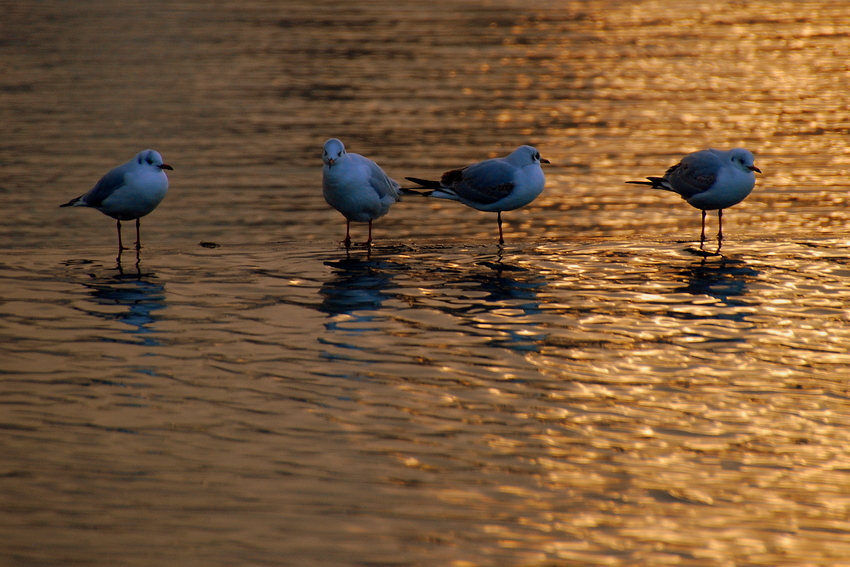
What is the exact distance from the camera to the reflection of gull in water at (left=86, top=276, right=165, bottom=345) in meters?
10.1

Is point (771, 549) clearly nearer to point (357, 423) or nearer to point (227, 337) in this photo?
point (357, 423)

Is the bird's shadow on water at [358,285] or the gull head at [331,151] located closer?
the bird's shadow on water at [358,285]

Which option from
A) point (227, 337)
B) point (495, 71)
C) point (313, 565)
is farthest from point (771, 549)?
point (495, 71)

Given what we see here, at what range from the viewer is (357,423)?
7.64m

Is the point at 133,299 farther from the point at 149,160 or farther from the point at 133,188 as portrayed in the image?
the point at 149,160

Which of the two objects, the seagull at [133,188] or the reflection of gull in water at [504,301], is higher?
the seagull at [133,188]

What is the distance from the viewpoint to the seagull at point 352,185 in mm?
13164

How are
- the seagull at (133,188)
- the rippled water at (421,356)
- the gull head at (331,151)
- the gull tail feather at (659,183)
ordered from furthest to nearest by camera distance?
1. the gull tail feather at (659,183)
2. the gull head at (331,151)
3. the seagull at (133,188)
4. the rippled water at (421,356)

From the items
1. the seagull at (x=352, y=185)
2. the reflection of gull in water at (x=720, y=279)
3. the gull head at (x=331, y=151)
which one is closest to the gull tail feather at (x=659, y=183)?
the reflection of gull in water at (x=720, y=279)

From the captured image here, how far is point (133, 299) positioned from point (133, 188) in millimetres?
2338

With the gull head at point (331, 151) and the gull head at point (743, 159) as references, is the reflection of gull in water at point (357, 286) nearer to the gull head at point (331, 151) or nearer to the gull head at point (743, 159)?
the gull head at point (331, 151)

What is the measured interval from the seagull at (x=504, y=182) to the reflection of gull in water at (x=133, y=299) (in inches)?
188

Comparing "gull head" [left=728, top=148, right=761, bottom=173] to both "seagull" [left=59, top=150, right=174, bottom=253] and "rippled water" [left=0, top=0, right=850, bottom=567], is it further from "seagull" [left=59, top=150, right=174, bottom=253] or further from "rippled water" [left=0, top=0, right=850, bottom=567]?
"seagull" [left=59, top=150, right=174, bottom=253]

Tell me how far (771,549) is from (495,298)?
557 cm
